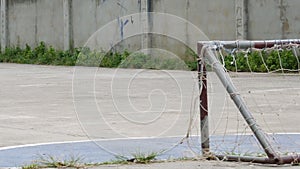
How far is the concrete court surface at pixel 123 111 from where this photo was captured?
9.77 m

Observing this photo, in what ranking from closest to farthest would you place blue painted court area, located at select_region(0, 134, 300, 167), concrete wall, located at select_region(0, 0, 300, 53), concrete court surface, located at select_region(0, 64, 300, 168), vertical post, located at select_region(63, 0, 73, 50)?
blue painted court area, located at select_region(0, 134, 300, 167), concrete court surface, located at select_region(0, 64, 300, 168), concrete wall, located at select_region(0, 0, 300, 53), vertical post, located at select_region(63, 0, 73, 50)

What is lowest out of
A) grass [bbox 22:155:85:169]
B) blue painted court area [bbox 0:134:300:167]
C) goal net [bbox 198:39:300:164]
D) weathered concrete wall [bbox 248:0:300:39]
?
grass [bbox 22:155:85:169]

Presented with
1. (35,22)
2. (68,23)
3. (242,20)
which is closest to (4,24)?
(35,22)

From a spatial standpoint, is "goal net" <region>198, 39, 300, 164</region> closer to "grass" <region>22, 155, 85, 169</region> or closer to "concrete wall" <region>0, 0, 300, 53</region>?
"grass" <region>22, 155, 85, 169</region>

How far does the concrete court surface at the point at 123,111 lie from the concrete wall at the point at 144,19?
3.87 meters

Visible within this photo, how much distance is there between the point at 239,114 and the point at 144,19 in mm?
18188

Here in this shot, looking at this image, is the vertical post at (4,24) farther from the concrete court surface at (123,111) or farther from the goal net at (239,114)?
the goal net at (239,114)

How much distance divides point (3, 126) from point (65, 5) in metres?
23.3

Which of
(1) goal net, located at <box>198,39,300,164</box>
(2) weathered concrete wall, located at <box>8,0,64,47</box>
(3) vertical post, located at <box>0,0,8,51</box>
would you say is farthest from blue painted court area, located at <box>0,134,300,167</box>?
(3) vertical post, located at <box>0,0,8,51</box>

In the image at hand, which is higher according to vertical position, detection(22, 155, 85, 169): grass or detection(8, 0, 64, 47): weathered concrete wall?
detection(8, 0, 64, 47): weathered concrete wall

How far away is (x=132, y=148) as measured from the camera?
885 cm

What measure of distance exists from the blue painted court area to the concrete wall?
924cm

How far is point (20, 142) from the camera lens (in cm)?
958

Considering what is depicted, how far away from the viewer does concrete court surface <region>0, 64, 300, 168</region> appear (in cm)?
977
